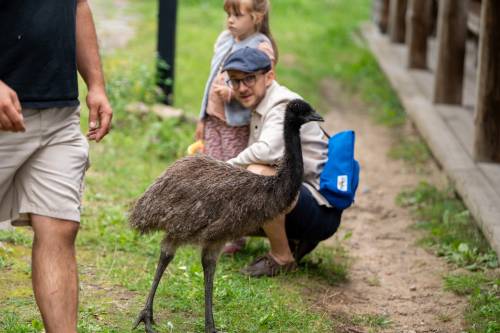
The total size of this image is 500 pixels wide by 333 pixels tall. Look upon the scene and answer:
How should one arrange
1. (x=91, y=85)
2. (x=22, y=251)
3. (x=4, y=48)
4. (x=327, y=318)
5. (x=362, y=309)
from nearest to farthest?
(x=4, y=48)
(x=91, y=85)
(x=327, y=318)
(x=362, y=309)
(x=22, y=251)

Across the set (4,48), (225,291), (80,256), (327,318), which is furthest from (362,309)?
(4,48)

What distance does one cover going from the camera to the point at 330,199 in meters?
5.98

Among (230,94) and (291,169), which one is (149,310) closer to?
(291,169)

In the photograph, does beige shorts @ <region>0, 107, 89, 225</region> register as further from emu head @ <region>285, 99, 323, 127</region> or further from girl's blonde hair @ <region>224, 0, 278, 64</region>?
girl's blonde hair @ <region>224, 0, 278, 64</region>

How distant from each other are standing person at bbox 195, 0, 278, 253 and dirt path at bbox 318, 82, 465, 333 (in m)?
1.20

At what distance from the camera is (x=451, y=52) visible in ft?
34.1

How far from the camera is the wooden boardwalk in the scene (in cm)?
728

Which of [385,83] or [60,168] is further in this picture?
[385,83]

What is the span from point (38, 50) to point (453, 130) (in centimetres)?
649

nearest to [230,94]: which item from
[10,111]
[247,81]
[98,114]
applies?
[247,81]

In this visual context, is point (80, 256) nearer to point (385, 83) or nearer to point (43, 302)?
point (43, 302)

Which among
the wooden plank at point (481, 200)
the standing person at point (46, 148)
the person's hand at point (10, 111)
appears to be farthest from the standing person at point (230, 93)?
the person's hand at point (10, 111)

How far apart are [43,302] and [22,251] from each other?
2414 mm

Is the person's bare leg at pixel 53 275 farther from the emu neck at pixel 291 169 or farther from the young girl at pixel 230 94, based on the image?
the young girl at pixel 230 94
